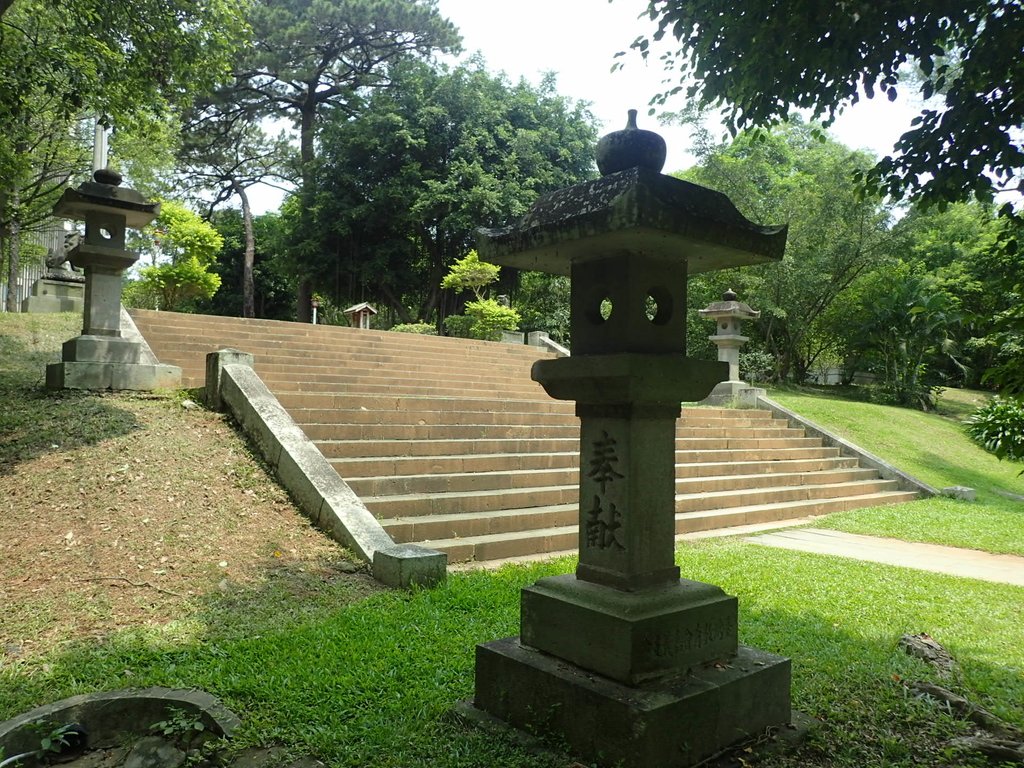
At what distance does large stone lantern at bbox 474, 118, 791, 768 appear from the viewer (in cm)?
280

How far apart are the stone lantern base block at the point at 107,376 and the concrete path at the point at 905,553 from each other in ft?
23.6

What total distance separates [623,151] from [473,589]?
325 centimetres

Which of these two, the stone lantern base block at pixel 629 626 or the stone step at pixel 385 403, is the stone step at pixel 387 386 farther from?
the stone lantern base block at pixel 629 626

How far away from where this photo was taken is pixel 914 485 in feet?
39.1

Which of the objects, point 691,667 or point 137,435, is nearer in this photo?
point 691,667

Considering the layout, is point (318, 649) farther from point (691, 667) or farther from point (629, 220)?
point (629, 220)

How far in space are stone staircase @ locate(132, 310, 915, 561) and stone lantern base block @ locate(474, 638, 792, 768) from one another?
288cm

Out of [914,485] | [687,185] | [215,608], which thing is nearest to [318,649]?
[215,608]

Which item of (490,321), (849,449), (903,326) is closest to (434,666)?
(849,449)

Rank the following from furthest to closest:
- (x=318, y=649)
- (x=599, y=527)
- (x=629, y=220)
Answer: (x=318, y=649) → (x=599, y=527) → (x=629, y=220)

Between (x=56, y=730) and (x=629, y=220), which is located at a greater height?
(x=629, y=220)

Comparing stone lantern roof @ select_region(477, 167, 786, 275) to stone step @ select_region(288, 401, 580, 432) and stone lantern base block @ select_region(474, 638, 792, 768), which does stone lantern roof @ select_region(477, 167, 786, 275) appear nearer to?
stone lantern base block @ select_region(474, 638, 792, 768)

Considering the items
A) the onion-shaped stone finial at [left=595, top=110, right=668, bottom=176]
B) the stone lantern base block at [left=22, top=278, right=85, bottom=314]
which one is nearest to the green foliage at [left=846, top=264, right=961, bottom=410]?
the onion-shaped stone finial at [left=595, top=110, right=668, bottom=176]

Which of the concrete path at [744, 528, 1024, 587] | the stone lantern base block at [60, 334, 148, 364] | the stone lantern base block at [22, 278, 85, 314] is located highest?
the stone lantern base block at [22, 278, 85, 314]
